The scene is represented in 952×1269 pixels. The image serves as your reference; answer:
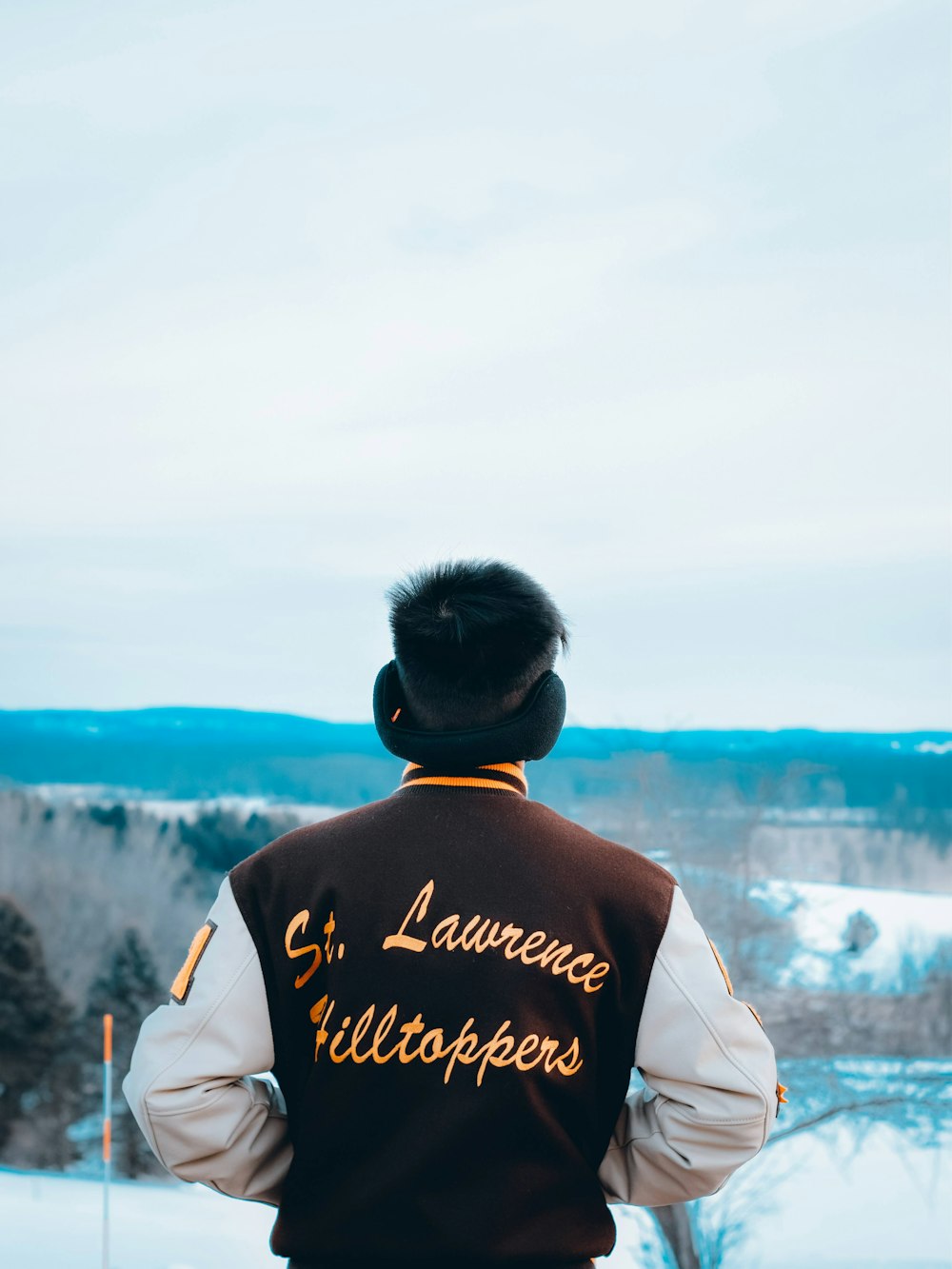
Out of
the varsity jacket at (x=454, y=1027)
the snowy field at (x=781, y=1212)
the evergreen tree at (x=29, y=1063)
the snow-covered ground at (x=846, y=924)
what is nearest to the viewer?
the varsity jacket at (x=454, y=1027)

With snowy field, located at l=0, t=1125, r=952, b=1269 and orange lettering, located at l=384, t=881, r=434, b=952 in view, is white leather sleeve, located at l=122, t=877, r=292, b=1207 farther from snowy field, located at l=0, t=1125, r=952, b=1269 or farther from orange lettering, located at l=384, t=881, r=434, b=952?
snowy field, located at l=0, t=1125, r=952, b=1269

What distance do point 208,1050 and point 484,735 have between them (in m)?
0.37

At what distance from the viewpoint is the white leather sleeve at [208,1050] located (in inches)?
42.9

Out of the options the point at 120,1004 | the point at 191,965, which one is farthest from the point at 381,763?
the point at 191,965

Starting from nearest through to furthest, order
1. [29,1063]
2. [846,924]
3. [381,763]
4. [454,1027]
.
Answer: [454,1027], [846,924], [381,763], [29,1063]

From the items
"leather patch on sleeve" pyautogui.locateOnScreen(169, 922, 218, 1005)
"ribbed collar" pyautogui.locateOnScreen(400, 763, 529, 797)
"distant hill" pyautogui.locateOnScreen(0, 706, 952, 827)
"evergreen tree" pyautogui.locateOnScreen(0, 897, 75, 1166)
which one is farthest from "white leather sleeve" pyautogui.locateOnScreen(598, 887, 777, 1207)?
"evergreen tree" pyautogui.locateOnScreen(0, 897, 75, 1166)

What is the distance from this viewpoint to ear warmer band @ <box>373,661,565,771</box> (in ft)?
3.60

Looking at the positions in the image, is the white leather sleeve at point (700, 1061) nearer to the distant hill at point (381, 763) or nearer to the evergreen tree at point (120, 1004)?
the distant hill at point (381, 763)

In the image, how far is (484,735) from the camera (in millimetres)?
1094

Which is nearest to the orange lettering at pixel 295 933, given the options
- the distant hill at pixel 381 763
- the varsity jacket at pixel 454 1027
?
the varsity jacket at pixel 454 1027

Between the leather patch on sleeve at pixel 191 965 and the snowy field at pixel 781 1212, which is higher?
the leather patch on sleeve at pixel 191 965

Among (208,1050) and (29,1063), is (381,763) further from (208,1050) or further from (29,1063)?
(208,1050)

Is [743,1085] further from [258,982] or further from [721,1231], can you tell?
[721,1231]

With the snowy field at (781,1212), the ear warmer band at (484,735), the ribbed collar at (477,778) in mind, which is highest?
the ear warmer band at (484,735)
